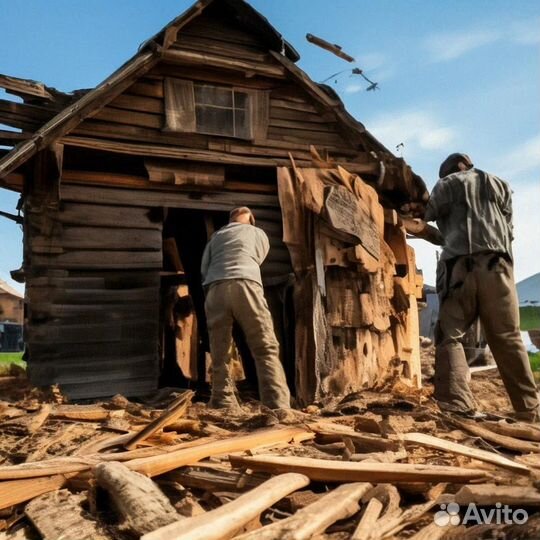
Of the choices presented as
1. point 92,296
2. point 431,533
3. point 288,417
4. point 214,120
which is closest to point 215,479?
point 431,533

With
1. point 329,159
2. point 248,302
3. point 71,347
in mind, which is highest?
point 329,159

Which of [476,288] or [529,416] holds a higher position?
[476,288]

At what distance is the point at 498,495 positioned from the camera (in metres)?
2.33

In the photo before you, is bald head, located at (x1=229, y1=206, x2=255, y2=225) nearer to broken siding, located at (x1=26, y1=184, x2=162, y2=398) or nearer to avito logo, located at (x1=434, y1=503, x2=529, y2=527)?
broken siding, located at (x1=26, y1=184, x2=162, y2=398)

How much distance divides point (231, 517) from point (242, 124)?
24.5 feet

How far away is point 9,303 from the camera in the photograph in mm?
A: 38438

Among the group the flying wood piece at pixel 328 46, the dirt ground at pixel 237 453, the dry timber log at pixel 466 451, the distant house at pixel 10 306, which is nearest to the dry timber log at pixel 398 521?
the dirt ground at pixel 237 453

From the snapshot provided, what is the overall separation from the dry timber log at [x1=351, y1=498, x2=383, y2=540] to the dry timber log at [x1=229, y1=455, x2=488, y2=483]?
0.23 meters

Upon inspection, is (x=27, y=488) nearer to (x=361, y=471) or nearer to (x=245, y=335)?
(x=361, y=471)

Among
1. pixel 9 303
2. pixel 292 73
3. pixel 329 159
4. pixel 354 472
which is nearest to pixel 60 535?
pixel 354 472

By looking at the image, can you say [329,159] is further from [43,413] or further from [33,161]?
[43,413]

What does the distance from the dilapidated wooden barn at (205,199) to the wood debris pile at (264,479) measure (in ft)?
11.1

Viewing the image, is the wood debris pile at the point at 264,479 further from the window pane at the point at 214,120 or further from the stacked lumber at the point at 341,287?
the window pane at the point at 214,120

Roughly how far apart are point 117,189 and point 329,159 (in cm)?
341
